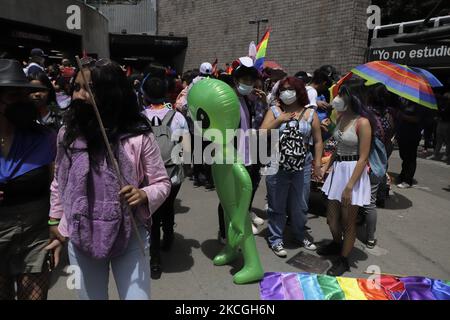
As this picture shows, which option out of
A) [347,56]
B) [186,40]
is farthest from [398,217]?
[186,40]

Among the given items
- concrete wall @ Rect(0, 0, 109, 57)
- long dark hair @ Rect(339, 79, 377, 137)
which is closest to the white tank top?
long dark hair @ Rect(339, 79, 377, 137)

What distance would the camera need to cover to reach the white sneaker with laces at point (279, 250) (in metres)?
3.74

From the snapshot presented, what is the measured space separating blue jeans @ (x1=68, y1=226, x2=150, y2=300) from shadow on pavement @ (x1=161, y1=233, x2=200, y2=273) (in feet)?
5.52

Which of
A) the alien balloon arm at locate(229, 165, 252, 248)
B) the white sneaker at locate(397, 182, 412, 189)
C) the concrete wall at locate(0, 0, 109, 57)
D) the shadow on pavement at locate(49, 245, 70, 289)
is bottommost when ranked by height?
the shadow on pavement at locate(49, 245, 70, 289)

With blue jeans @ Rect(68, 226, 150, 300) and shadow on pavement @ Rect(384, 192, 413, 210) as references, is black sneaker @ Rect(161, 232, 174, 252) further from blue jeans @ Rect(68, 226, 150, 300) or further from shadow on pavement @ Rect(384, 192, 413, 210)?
shadow on pavement @ Rect(384, 192, 413, 210)

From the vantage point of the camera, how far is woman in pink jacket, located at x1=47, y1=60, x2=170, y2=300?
1679mm

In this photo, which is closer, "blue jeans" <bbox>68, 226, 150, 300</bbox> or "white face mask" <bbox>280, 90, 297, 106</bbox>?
"blue jeans" <bbox>68, 226, 150, 300</bbox>

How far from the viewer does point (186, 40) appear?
22.6 m

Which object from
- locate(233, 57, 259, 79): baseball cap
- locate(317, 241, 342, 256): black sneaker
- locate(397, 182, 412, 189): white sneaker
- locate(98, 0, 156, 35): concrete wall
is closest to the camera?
locate(233, 57, 259, 79): baseball cap

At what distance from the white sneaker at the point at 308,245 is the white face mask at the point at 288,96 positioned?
5.14ft

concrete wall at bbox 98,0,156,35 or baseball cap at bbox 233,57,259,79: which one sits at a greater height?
concrete wall at bbox 98,0,156,35
